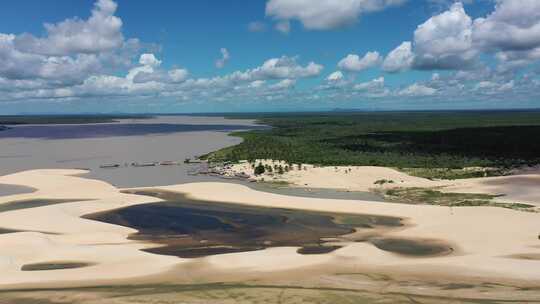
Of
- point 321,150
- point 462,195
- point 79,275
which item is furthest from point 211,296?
point 321,150

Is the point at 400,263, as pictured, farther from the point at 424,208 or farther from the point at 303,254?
the point at 424,208

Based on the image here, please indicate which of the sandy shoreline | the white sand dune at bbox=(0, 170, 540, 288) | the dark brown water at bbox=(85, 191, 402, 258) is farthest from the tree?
the sandy shoreline

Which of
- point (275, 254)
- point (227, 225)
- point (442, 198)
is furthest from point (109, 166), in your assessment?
point (275, 254)

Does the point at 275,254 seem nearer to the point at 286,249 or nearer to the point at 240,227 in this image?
the point at 286,249

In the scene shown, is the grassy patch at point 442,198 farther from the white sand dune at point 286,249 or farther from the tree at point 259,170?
the tree at point 259,170

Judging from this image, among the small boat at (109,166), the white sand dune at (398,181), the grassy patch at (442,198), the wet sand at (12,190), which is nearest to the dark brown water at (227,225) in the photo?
the grassy patch at (442,198)

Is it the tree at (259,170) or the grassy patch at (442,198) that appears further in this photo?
the tree at (259,170)
